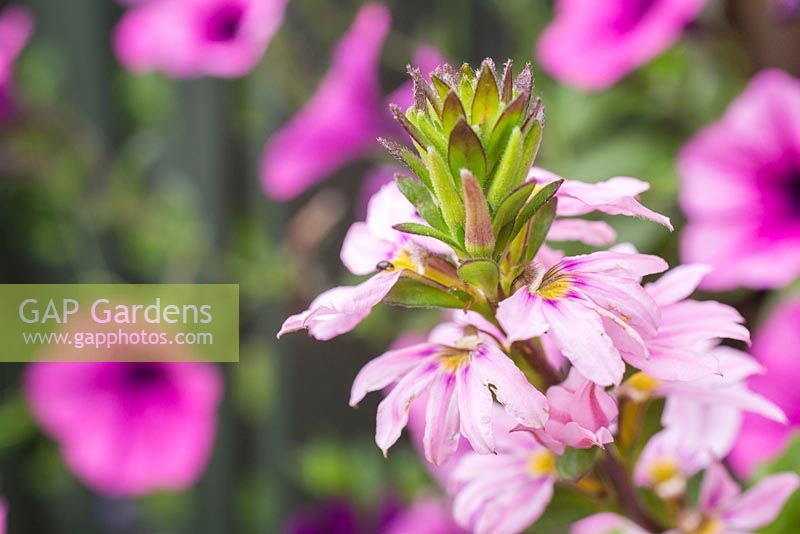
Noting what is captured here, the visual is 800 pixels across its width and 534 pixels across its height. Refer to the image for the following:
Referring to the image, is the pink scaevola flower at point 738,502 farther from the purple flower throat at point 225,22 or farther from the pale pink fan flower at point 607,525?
the purple flower throat at point 225,22

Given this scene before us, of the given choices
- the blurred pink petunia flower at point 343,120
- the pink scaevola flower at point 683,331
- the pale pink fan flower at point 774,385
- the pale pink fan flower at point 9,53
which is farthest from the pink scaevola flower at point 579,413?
the pale pink fan flower at point 9,53

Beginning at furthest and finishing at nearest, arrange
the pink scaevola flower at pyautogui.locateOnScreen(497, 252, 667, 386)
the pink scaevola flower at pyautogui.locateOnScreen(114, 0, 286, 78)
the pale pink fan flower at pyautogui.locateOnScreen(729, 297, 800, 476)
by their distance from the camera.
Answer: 1. the pink scaevola flower at pyautogui.locateOnScreen(114, 0, 286, 78)
2. the pale pink fan flower at pyautogui.locateOnScreen(729, 297, 800, 476)
3. the pink scaevola flower at pyautogui.locateOnScreen(497, 252, 667, 386)

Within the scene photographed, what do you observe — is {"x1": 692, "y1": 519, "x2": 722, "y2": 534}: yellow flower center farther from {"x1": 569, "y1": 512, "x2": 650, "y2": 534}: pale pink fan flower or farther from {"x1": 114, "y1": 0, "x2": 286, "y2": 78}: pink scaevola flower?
{"x1": 114, "y1": 0, "x2": 286, "y2": 78}: pink scaevola flower

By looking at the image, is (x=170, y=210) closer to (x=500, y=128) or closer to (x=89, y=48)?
(x=89, y=48)

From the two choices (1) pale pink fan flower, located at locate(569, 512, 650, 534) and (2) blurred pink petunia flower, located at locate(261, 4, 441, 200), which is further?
(2) blurred pink petunia flower, located at locate(261, 4, 441, 200)

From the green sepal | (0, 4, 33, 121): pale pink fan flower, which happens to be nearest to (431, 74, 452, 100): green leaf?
the green sepal

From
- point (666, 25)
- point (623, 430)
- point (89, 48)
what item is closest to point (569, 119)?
point (666, 25)
